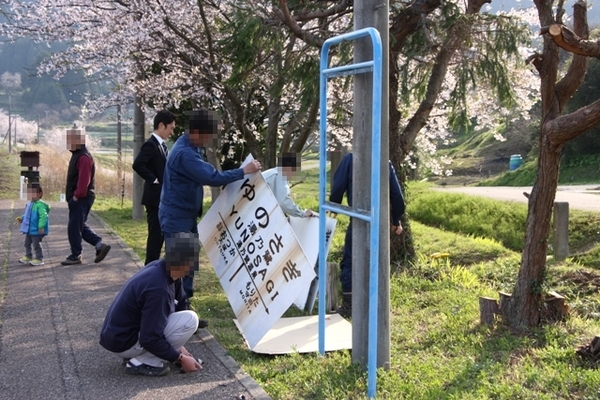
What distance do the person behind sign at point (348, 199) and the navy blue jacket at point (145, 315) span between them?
76.7 inches

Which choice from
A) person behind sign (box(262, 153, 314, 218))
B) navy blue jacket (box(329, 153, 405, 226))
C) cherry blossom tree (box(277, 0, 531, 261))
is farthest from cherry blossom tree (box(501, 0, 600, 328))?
person behind sign (box(262, 153, 314, 218))

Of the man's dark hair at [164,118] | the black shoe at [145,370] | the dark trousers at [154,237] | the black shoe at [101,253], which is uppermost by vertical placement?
the man's dark hair at [164,118]

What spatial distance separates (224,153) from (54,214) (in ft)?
13.9

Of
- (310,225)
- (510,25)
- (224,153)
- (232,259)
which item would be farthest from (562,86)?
(224,153)

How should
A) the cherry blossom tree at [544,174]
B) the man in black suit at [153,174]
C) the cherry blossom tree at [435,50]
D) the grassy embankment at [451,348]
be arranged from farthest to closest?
the cherry blossom tree at [435,50] → the man in black suit at [153,174] → the cherry blossom tree at [544,174] → the grassy embankment at [451,348]

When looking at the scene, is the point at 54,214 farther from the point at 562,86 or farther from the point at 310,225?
the point at 562,86

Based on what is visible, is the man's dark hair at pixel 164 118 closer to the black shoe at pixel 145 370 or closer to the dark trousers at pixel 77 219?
the dark trousers at pixel 77 219

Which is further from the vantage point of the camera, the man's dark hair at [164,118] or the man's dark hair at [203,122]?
the man's dark hair at [164,118]

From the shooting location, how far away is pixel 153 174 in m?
6.57

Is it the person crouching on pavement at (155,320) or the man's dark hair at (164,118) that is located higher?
the man's dark hair at (164,118)

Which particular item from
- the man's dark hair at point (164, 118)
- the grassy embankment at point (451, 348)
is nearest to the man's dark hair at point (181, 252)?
the grassy embankment at point (451, 348)

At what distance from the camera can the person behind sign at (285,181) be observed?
6.00m

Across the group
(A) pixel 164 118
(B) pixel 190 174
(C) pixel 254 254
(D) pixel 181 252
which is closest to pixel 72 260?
(A) pixel 164 118

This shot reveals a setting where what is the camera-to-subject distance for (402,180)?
8.51 m
